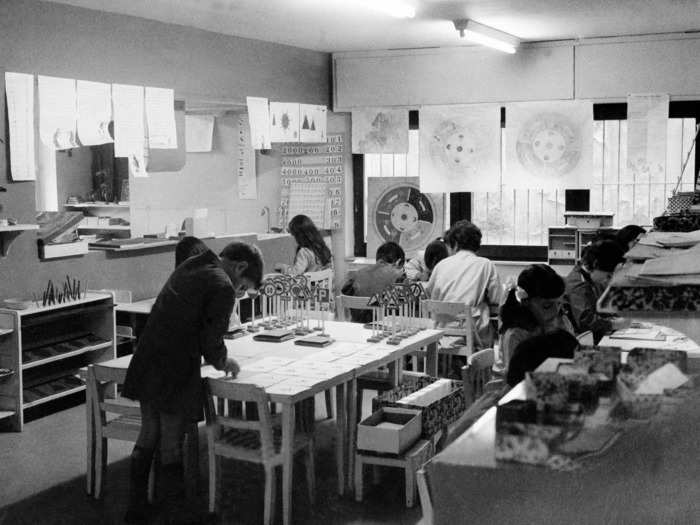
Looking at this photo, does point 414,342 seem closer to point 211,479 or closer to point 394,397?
point 394,397

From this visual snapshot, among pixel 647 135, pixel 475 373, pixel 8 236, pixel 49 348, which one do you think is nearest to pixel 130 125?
pixel 8 236

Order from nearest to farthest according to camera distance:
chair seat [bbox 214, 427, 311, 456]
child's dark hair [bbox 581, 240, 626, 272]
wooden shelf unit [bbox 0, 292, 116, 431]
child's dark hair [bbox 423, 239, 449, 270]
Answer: chair seat [bbox 214, 427, 311, 456] < child's dark hair [bbox 581, 240, 626, 272] < wooden shelf unit [bbox 0, 292, 116, 431] < child's dark hair [bbox 423, 239, 449, 270]

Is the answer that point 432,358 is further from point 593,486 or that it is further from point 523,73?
point 523,73

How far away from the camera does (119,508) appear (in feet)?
14.9

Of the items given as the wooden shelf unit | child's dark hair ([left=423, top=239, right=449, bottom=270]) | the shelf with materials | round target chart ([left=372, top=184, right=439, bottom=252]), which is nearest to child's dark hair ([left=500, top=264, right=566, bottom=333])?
child's dark hair ([left=423, top=239, right=449, bottom=270])

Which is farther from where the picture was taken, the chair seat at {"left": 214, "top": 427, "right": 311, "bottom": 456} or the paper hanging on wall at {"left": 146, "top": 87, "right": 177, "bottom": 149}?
the paper hanging on wall at {"left": 146, "top": 87, "right": 177, "bottom": 149}

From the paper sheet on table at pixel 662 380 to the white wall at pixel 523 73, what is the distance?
727 cm

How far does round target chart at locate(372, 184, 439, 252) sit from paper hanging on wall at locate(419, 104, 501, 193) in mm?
171

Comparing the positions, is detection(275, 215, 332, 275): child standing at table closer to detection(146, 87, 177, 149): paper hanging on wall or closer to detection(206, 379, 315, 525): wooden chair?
detection(146, 87, 177, 149): paper hanging on wall

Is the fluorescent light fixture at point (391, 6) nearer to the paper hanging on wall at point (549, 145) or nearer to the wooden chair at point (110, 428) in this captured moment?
the paper hanging on wall at point (549, 145)

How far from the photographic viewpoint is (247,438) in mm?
Answer: 4344

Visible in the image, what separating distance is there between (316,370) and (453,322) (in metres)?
2.29

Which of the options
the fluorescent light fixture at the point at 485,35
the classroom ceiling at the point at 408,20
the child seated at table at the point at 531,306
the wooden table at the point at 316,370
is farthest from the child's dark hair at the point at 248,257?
the fluorescent light fixture at the point at 485,35

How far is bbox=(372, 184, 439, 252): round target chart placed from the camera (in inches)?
381
